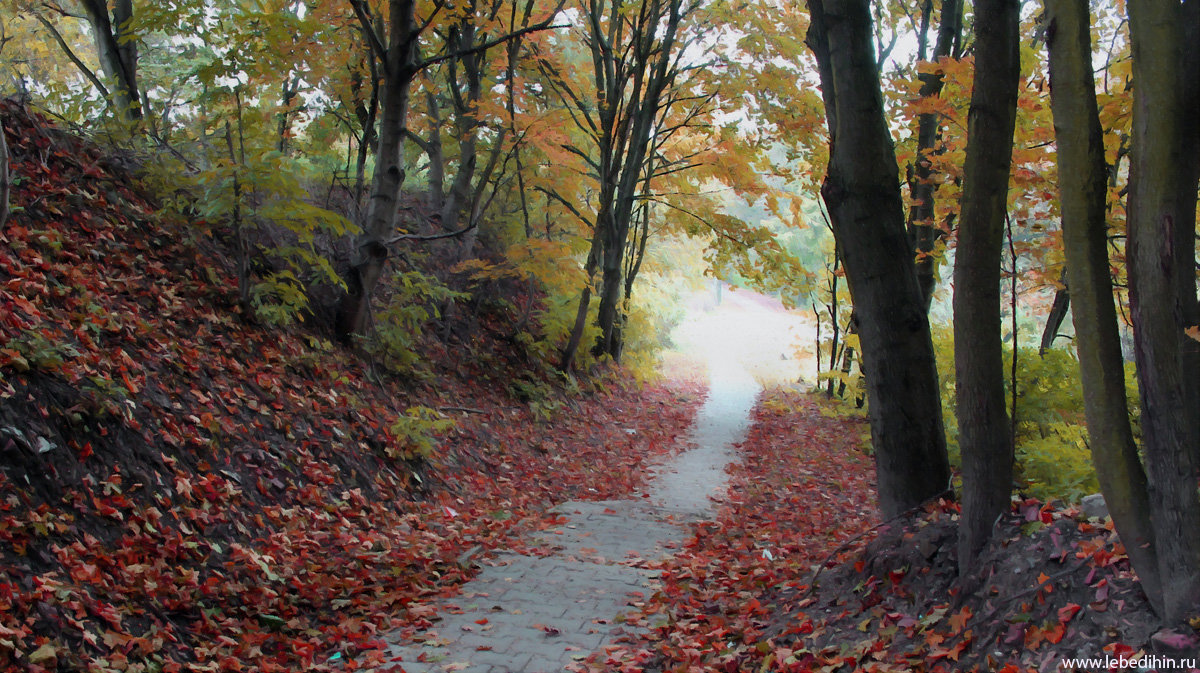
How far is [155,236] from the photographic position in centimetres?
717

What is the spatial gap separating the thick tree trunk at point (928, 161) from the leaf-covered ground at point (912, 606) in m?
4.90

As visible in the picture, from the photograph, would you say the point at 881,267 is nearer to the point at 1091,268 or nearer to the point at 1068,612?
the point at 1091,268

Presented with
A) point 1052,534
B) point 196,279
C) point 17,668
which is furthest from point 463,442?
point 1052,534

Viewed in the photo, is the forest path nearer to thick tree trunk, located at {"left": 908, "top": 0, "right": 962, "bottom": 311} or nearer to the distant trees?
the distant trees

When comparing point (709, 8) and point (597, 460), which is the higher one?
point (709, 8)

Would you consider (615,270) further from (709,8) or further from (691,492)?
(691,492)

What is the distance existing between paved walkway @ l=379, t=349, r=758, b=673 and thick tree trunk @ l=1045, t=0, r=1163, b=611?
2.75m

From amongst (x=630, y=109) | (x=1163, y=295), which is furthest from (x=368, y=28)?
(x=1163, y=295)

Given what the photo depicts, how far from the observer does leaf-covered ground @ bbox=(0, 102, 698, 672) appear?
3721 mm

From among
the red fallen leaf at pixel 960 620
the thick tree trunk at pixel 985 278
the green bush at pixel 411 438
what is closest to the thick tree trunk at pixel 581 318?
the green bush at pixel 411 438

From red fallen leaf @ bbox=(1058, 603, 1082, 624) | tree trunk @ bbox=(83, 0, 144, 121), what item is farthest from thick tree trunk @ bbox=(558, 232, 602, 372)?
red fallen leaf @ bbox=(1058, 603, 1082, 624)

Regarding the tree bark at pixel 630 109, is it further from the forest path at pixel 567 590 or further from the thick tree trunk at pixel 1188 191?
the thick tree trunk at pixel 1188 191

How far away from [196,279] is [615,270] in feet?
31.7

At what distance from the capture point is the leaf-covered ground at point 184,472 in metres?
3.72
